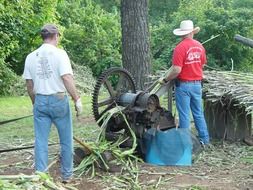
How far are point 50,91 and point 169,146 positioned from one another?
2.07 metres

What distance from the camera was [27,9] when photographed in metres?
17.0

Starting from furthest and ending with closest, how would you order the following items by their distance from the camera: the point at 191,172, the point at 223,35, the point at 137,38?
the point at 223,35, the point at 137,38, the point at 191,172

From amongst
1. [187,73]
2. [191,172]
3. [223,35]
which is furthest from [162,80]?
[223,35]

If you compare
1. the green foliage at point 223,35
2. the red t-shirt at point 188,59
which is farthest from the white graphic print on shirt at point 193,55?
the green foliage at point 223,35

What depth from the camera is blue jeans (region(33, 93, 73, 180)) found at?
662 centimetres

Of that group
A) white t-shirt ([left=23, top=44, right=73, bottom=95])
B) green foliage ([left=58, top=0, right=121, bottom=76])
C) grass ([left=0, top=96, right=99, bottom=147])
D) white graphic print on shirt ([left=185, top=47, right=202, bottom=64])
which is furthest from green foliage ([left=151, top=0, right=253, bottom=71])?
white t-shirt ([left=23, top=44, right=73, bottom=95])

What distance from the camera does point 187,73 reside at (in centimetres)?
866

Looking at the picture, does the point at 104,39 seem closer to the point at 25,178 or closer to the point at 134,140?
the point at 134,140

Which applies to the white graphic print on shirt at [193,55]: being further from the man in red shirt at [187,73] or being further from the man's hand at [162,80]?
the man's hand at [162,80]

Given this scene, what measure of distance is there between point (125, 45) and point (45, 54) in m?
4.37

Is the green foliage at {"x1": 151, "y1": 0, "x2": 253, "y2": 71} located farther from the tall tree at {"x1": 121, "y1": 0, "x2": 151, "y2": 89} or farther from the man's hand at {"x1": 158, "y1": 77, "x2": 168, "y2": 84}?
the man's hand at {"x1": 158, "y1": 77, "x2": 168, "y2": 84}

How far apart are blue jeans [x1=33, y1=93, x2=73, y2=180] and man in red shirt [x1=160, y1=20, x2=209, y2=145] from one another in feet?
7.59

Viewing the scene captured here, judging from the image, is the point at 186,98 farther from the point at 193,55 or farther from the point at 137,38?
the point at 137,38

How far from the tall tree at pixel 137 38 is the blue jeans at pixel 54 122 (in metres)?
Result: 4.01
